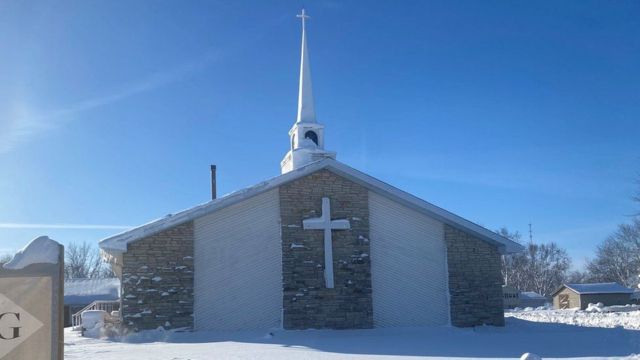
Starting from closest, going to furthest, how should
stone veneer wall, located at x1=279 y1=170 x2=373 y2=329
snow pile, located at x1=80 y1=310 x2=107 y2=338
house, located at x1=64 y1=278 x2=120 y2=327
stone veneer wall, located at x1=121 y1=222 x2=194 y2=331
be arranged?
stone veneer wall, located at x1=121 y1=222 x2=194 y2=331, stone veneer wall, located at x1=279 y1=170 x2=373 y2=329, snow pile, located at x1=80 y1=310 x2=107 y2=338, house, located at x1=64 y1=278 x2=120 y2=327

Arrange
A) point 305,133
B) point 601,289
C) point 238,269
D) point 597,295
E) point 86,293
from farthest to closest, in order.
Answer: point 601,289
point 597,295
point 86,293
point 305,133
point 238,269

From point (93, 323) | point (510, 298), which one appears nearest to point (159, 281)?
point (93, 323)

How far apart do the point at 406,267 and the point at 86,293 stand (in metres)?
31.7

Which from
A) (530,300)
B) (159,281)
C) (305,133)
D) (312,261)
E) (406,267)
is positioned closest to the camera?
(159,281)

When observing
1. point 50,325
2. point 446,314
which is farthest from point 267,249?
point 50,325

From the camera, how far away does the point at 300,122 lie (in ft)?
84.7

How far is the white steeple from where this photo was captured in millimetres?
23953

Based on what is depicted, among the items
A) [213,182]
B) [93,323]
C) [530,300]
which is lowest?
[530,300]

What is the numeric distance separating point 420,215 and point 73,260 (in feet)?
201

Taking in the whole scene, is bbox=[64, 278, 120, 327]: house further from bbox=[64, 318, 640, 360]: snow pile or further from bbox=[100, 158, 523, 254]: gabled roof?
bbox=[64, 318, 640, 360]: snow pile

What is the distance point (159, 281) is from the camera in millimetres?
17641

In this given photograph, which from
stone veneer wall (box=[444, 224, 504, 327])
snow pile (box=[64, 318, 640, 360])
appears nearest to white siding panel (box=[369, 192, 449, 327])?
stone veneer wall (box=[444, 224, 504, 327])

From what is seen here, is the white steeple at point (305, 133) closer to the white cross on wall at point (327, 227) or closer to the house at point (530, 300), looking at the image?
the white cross on wall at point (327, 227)

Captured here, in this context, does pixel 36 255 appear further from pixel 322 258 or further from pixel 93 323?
pixel 93 323
